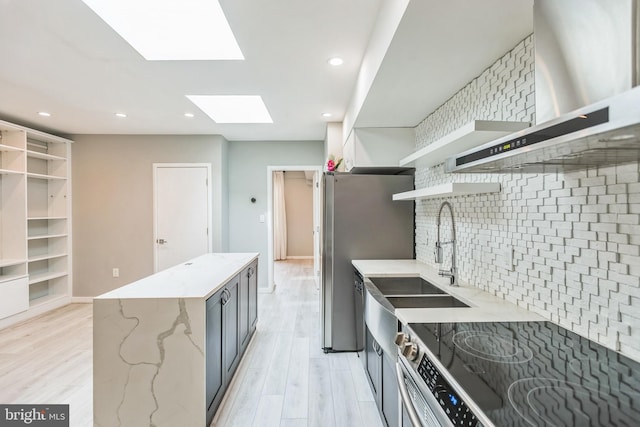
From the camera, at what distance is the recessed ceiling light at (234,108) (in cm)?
348

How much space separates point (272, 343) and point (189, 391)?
1.43 meters

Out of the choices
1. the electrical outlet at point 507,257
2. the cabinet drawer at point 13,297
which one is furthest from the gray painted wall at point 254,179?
the electrical outlet at point 507,257

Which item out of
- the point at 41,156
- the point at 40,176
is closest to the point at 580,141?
the point at 40,176

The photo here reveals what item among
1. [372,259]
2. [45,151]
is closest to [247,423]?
[372,259]

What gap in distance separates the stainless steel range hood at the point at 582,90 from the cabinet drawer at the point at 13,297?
483cm

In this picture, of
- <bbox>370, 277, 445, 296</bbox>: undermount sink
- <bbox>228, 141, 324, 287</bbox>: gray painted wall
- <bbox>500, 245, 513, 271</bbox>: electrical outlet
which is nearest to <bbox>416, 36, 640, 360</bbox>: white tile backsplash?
<bbox>500, 245, 513, 271</bbox>: electrical outlet

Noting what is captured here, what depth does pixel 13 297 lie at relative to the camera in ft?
11.7

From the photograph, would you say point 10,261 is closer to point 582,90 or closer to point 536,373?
point 536,373

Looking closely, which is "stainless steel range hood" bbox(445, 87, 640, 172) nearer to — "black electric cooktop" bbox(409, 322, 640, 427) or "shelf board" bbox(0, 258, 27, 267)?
"black electric cooktop" bbox(409, 322, 640, 427)

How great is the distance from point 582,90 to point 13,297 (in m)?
5.20

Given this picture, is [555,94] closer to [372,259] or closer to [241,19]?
[241,19]

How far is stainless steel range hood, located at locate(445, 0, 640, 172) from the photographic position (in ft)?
1.95

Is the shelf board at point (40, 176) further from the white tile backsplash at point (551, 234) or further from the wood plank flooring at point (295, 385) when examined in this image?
the white tile backsplash at point (551, 234)

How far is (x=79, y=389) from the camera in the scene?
230 centimetres
